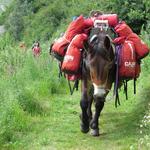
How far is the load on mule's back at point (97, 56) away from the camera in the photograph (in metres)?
7.16

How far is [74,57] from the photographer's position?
25.1ft

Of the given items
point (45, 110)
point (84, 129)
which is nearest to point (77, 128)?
point (84, 129)

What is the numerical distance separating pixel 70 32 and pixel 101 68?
124 centimetres

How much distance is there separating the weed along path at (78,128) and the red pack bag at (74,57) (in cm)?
104

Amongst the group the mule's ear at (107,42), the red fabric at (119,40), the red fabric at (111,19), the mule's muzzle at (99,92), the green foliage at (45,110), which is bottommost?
the green foliage at (45,110)

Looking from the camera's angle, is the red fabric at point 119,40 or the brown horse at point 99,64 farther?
the red fabric at point 119,40

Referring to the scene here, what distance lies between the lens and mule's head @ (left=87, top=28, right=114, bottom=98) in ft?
23.4

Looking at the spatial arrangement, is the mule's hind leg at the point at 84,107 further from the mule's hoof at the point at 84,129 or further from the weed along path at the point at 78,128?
the weed along path at the point at 78,128

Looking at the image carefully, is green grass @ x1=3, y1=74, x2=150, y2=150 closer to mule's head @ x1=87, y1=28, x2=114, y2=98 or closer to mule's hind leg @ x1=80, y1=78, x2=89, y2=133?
mule's hind leg @ x1=80, y1=78, x2=89, y2=133

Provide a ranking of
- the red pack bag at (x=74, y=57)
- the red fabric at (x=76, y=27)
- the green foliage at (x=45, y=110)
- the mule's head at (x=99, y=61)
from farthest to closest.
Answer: the red fabric at (x=76, y=27) < the red pack bag at (x=74, y=57) < the green foliage at (x=45, y=110) < the mule's head at (x=99, y=61)

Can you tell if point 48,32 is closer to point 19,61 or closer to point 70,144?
point 19,61

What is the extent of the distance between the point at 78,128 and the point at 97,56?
1780 mm

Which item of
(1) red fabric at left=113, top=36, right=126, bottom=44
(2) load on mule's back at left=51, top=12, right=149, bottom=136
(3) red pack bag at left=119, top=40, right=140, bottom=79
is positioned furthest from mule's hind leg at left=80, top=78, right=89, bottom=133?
(1) red fabric at left=113, top=36, right=126, bottom=44

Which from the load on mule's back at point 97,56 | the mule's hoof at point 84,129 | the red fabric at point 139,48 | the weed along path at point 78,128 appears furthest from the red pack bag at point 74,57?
the weed along path at point 78,128
